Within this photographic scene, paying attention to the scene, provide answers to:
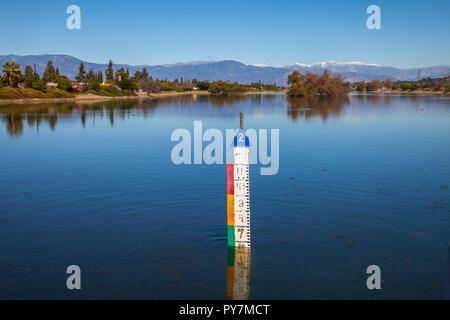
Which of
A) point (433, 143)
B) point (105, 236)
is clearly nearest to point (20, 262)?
point (105, 236)

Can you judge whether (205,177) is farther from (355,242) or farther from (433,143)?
(433,143)

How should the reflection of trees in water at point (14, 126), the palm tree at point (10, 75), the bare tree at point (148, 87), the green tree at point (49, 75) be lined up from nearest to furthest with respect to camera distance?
the reflection of trees in water at point (14, 126)
the palm tree at point (10, 75)
the green tree at point (49, 75)
the bare tree at point (148, 87)

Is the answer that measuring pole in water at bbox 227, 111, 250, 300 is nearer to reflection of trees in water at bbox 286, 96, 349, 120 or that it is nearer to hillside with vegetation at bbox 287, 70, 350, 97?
reflection of trees in water at bbox 286, 96, 349, 120

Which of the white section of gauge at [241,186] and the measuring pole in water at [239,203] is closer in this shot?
the measuring pole in water at [239,203]

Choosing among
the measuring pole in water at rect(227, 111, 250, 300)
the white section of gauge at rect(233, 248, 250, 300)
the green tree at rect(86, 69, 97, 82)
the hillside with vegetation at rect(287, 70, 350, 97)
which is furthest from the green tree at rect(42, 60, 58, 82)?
the white section of gauge at rect(233, 248, 250, 300)

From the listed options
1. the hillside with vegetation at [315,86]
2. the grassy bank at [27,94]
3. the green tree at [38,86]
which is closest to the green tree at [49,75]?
the grassy bank at [27,94]

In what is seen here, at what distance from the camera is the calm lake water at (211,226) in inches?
409

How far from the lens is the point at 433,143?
111 feet

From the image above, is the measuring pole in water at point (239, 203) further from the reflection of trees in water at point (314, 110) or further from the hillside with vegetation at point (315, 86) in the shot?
the hillside with vegetation at point (315, 86)

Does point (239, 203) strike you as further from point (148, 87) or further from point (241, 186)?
point (148, 87)

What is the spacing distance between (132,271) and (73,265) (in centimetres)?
155

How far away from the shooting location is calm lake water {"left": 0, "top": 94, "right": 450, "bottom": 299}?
409 inches

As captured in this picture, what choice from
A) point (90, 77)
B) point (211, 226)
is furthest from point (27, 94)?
point (211, 226)
